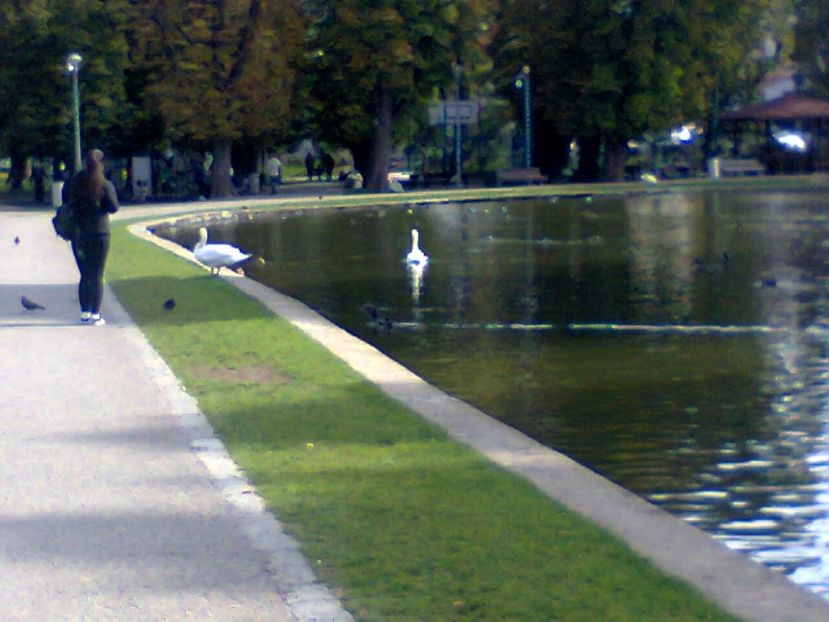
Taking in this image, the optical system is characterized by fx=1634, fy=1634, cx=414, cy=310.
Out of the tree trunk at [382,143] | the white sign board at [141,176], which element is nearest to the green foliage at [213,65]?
the white sign board at [141,176]

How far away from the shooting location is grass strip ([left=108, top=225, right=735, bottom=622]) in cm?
678

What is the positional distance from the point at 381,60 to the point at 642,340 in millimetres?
49729

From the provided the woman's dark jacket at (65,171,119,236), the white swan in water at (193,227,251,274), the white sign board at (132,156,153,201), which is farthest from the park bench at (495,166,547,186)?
the woman's dark jacket at (65,171,119,236)

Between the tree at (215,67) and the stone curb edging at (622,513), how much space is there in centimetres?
4899

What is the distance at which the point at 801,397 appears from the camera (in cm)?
1366

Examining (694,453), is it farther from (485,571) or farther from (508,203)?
(508,203)

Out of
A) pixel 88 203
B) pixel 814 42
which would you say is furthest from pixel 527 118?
pixel 88 203

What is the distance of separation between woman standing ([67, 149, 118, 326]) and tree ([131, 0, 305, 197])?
149ft

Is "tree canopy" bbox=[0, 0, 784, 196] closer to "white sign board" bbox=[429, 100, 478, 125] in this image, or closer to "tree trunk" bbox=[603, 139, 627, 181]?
"tree trunk" bbox=[603, 139, 627, 181]

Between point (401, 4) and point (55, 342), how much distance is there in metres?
52.0

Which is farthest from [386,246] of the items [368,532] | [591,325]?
[368,532]

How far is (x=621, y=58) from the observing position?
231ft

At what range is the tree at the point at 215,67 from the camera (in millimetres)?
62625

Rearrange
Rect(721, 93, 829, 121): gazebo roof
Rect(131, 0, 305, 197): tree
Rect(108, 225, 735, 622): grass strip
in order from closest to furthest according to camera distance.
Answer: Rect(108, 225, 735, 622): grass strip < Rect(131, 0, 305, 197): tree < Rect(721, 93, 829, 121): gazebo roof
